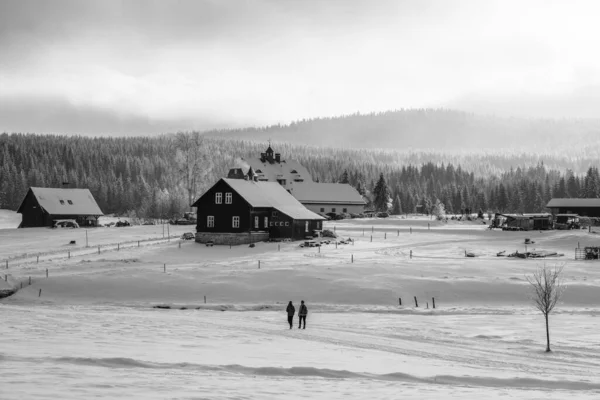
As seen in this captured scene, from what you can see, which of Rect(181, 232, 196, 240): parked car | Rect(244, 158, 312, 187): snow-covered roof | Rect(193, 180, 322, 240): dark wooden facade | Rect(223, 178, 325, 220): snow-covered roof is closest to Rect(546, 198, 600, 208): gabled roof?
Rect(244, 158, 312, 187): snow-covered roof

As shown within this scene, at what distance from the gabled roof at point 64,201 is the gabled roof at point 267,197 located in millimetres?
27834

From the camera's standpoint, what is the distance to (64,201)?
93.7 m

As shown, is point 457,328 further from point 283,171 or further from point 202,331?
point 283,171

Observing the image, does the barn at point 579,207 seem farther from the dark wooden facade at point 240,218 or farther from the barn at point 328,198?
the dark wooden facade at point 240,218

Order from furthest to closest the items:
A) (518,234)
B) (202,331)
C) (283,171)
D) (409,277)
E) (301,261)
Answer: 1. (283,171)
2. (518,234)
3. (301,261)
4. (409,277)
5. (202,331)

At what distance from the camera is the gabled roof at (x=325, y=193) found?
11444 centimetres

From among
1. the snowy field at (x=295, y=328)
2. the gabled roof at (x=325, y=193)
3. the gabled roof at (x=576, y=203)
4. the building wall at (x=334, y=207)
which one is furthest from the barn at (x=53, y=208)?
the gabled roof at (x=576, y=203)

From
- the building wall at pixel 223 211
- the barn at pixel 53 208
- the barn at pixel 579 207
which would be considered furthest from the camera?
the barn at pixel 579 207

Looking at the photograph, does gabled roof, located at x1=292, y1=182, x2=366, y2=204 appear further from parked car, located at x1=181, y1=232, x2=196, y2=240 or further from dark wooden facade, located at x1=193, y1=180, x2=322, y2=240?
dark wooden facade, located at x1=193, y1=180, x2=322, y2=240

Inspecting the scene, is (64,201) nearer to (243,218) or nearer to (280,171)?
(243,218)

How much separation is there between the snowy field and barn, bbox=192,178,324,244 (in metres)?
4.63

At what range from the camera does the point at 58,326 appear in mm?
27031

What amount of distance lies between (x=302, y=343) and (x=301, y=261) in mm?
29113

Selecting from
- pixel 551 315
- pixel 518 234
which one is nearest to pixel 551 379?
pixel 551 315
